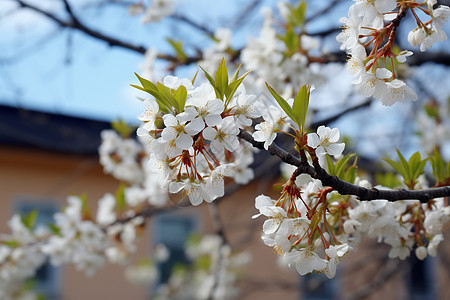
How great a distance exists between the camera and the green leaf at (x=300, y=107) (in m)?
1.06

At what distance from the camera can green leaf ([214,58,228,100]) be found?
1.09 meters

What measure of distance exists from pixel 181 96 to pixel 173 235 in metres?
6.48

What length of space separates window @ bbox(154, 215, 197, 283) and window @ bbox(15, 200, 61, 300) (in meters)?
1.47

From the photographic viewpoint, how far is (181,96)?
1055 mm

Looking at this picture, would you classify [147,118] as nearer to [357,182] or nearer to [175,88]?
[175,88]

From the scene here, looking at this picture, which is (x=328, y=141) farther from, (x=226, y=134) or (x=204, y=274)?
(x=204, y=274)

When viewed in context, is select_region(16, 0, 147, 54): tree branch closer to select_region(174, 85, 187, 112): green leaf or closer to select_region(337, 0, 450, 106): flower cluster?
select_region(174, 85, 187, 112): green leaf

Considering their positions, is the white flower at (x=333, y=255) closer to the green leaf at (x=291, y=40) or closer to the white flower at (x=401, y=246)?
the white flower at (x=401, y=246)

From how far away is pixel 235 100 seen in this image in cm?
114

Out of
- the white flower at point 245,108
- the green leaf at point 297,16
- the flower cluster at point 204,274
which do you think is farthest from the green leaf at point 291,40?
the flower cluster at point 204,274

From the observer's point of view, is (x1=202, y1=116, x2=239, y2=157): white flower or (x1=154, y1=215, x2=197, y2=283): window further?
(x1=154, y1=215, x2=197, y2=283): window

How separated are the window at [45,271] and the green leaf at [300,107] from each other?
5685 mm

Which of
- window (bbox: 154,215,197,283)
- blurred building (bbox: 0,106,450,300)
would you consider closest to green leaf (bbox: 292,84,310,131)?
blurred building (bbox: 0,106,450,300)

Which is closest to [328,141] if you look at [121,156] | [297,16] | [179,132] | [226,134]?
[226,134]
